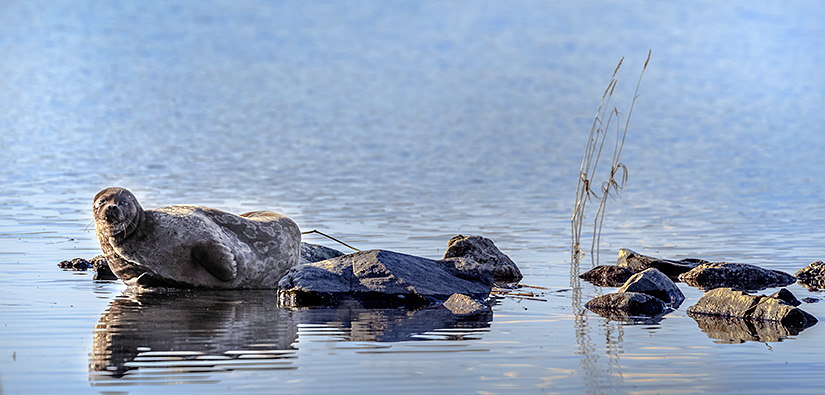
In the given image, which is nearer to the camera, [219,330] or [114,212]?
[219,330]

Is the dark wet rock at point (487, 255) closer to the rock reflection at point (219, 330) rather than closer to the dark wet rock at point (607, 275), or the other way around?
the dark wet rock at point (607, 275)

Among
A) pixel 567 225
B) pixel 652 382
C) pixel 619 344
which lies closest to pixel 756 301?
pixel 619 344

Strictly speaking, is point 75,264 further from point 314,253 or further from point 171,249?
A: point 314,253

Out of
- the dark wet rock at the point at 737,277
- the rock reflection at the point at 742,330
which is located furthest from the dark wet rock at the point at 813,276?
the rock reflection at the point at 742,330

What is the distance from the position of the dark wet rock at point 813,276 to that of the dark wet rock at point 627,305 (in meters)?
2.19

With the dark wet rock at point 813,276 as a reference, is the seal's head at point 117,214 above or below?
above

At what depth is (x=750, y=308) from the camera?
884 centimetres

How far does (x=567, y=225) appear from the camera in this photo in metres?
16.0

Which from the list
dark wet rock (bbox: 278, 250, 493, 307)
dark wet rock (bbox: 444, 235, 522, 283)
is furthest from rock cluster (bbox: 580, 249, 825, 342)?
dark wet rock (bbox: 278, 250, 493, 307)

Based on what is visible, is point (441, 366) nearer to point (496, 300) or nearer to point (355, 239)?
point (496, 300)

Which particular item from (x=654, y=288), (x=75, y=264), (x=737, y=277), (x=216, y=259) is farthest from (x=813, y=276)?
(x=75, y=264)

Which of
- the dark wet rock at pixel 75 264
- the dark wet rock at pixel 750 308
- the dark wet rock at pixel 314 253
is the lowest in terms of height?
the dark wet rock at pixel 750 308

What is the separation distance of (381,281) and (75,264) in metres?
3.74

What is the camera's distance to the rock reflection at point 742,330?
7977 mm
